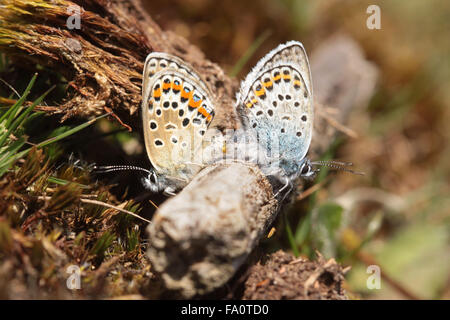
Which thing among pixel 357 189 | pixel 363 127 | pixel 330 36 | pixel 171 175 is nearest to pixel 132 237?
pixel 171 175

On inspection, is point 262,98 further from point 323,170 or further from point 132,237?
point 132,237

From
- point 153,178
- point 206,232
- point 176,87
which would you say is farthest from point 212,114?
point 206,232

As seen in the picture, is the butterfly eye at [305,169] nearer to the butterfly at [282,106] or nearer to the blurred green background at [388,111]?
the butterfly at [282,106]

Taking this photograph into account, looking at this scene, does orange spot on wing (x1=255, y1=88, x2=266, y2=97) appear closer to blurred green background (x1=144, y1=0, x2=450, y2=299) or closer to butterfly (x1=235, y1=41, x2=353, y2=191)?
butterfly (x1=235, y1=41, x2=353, y2=191)

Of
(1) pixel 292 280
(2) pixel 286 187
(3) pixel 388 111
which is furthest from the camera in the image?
(3) pixel 388 111

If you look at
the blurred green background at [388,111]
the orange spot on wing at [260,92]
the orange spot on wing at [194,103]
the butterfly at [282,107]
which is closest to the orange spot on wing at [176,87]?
the orange spot on wing at [194,103]

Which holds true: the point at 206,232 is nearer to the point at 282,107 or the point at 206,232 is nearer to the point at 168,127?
the point at 168,127

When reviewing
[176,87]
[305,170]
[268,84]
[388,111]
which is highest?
[388,111]

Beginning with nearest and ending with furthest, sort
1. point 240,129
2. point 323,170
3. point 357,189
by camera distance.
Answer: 1. point 240,129
2. point 323,170
3. point 357,189
